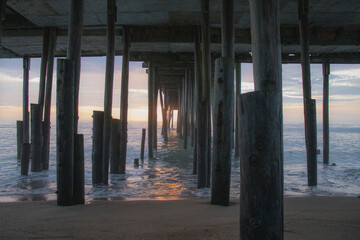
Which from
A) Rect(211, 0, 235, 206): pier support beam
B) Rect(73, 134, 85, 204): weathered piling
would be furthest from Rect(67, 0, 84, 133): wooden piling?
Rect(211, 0, 235, 206): pier support beam

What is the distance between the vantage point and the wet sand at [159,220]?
8.04ft

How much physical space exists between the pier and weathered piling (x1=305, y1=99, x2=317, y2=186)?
0.8 inches

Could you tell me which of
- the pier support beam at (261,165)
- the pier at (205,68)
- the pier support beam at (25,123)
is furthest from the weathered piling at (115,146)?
the pier support beam at (261,165)

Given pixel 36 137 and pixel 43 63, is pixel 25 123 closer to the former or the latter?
pixel 43 63

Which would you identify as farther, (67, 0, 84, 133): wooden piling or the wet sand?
(67, 0, 84, 133): wooden piling

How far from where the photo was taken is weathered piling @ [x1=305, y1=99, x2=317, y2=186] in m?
5.88

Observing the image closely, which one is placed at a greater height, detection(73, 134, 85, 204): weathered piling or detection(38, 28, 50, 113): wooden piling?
detection(38, 28, 50, 113): wooden piling

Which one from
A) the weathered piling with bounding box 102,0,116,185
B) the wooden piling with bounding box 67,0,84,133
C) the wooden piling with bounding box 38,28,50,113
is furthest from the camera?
the wooden piling with bounding box 38,28,50,113

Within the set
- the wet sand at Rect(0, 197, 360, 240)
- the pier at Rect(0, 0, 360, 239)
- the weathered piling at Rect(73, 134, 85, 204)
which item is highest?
the pier at Rect(0, 0, 360, 239)

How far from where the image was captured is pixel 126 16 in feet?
26.9

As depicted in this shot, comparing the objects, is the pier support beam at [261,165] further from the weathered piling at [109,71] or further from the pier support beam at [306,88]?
the weathered piling at [109,71]

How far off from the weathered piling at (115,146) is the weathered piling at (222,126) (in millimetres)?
3983

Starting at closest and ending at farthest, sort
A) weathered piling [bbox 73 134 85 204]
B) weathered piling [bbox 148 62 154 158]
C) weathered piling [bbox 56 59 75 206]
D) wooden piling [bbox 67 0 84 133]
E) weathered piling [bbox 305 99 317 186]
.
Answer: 1. weathered piling [bbox 56 59 75 206]
2. weathered piling [bbox 73 134 85 204]
3. wooden piling [bbox 67 0 84 133]
4. weathered piling [bbox 305 99 317 186]
5. weathered piling [bbox 148 62 154 158]

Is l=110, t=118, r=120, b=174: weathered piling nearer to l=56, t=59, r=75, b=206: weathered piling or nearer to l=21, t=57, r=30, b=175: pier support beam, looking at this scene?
l=21, t=57, r=30, b=175: pier support beam
